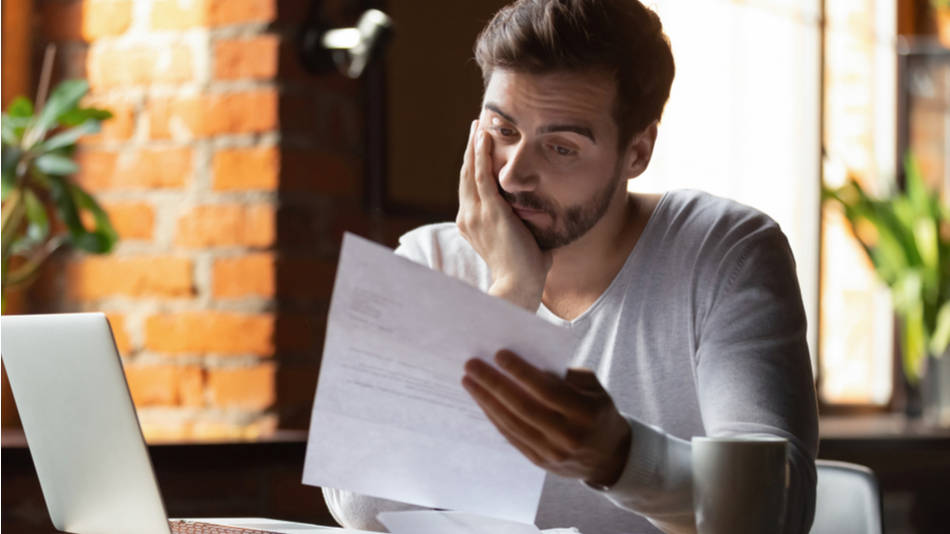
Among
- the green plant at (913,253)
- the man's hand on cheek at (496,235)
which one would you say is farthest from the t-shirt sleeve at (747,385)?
the green plant at (913,253)

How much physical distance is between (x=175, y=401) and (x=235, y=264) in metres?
0.26

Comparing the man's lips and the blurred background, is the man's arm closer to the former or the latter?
the man's lips

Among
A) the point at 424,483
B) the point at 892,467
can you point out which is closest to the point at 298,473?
the point at 424,483

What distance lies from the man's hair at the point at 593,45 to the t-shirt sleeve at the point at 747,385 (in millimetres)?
226

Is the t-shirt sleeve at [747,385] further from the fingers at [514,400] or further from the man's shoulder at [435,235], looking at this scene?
the man's shoulder at [435,235]

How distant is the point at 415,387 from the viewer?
1.04m

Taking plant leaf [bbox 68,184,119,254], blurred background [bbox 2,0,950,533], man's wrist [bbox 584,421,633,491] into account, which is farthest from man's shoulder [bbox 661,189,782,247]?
plant leaf [bbox 68,184,119,254]

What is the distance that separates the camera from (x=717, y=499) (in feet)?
3.23

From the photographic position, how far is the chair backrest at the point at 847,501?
4.78 ft

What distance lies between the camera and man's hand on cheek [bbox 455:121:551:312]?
1.50 m

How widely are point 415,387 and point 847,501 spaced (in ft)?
2.22

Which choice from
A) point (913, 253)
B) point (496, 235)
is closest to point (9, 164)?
point (496, 235)

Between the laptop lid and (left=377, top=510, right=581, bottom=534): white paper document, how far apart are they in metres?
0.23

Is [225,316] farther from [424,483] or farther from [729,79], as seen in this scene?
[729,79]
